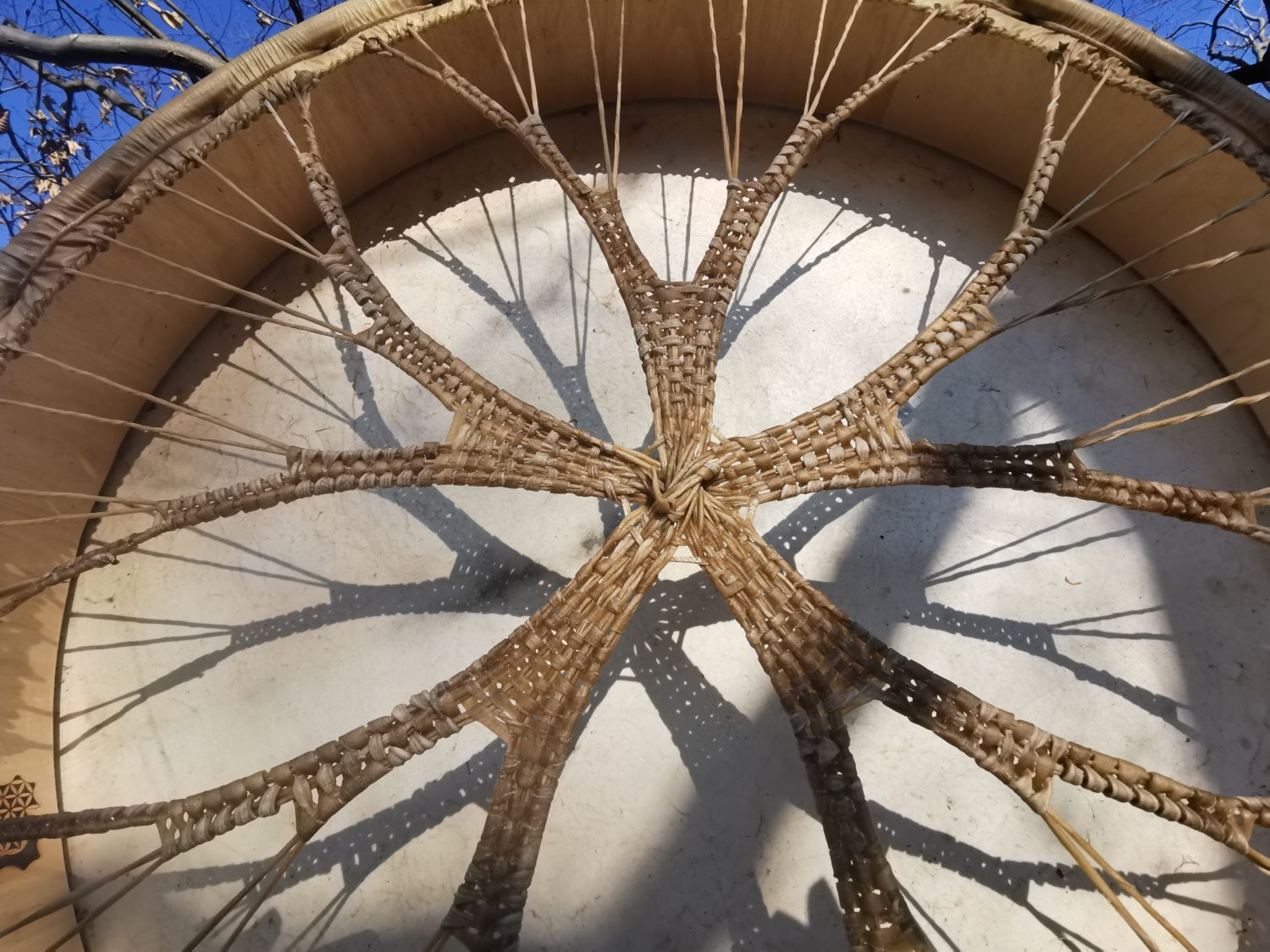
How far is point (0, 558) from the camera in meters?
1.35

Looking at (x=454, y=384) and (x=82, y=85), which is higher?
(x=82, y=85)

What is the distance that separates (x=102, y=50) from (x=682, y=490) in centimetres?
229

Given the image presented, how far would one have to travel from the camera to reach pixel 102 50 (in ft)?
7.09

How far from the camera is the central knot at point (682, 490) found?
1.14m

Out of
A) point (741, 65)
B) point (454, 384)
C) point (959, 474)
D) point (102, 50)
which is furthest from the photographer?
point (102, 50)

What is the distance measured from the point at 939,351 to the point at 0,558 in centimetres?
170

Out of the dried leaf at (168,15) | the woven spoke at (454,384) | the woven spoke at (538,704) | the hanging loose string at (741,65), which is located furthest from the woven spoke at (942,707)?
the dried leaf at (168,15)

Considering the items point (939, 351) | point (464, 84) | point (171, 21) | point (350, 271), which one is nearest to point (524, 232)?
point (464, 84)

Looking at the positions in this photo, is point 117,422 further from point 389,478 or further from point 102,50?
point 102,50

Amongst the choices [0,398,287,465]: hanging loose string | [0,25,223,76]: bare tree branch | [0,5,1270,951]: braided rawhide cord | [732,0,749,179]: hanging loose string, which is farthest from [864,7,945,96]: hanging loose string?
[0,25,223,76]: bare tree branch

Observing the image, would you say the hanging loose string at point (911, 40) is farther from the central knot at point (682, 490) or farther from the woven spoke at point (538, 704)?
the woven spoke at point (538, 704)

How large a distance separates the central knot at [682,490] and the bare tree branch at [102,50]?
212cm

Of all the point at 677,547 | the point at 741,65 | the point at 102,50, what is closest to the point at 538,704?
the point at 677,547

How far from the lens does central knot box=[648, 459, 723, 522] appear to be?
1.14 m
